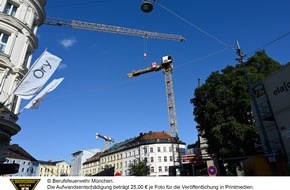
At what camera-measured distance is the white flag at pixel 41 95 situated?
13.2 m

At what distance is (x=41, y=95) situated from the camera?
1328cm

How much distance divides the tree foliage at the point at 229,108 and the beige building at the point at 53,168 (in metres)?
96.5

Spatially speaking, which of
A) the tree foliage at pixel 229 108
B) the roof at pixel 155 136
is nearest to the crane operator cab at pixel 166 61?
the roof at pixel 155 136

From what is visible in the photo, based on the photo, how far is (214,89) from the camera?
31.9 metres

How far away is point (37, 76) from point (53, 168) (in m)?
120

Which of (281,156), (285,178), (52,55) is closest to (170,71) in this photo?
(281,156)

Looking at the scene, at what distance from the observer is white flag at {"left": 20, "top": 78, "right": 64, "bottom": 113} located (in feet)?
43.3

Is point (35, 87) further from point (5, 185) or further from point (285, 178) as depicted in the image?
point (285, 178)

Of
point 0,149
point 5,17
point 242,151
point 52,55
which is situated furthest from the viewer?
point 242,151

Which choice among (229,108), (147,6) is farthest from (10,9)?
(229,108)

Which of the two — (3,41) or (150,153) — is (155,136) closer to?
(150,153)

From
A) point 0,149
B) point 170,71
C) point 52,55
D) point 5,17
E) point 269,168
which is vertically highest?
point 170,71

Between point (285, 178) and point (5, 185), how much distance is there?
5.54 metres

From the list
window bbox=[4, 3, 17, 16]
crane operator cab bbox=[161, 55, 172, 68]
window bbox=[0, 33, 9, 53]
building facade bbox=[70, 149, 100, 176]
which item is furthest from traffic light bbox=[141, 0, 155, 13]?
building facade bbox=[70, 149, 100, 176]
